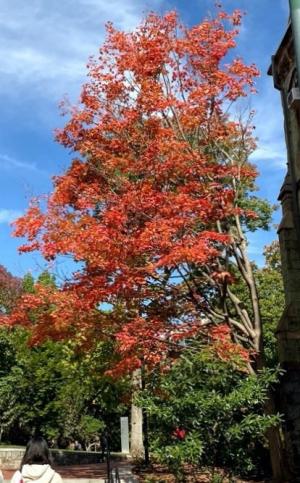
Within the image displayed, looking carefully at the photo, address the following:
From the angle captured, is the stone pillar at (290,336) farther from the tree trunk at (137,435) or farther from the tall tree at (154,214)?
the tree trunk at (137,435)

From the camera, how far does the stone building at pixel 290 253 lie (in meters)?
14.1

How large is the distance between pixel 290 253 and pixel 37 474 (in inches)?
464

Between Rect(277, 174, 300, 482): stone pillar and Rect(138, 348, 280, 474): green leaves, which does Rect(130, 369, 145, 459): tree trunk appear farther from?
Rect(138, 348, 280, 474): green leaves

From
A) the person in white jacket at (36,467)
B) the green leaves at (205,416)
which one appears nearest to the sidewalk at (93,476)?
the green leaves at (205,416)

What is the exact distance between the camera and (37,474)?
5051 millimetres

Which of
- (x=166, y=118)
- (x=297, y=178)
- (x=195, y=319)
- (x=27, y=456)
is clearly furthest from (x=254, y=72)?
(x=27, y=456)

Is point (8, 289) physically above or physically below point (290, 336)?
above


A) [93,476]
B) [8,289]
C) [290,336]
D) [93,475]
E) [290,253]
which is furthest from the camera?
[8,289]

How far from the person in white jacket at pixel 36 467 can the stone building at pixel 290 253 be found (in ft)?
31.2

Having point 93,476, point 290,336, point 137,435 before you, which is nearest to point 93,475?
point 93,476

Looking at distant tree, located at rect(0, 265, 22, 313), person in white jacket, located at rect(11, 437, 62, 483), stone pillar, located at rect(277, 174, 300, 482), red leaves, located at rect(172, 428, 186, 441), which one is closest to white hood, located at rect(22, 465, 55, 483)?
person in white jacket, located at rect(11, 437, 62, 483)

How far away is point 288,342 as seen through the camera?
1516 cm

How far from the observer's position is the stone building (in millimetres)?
14094

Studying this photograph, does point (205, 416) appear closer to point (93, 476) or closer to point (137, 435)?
point (93, 476)
